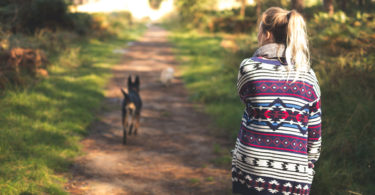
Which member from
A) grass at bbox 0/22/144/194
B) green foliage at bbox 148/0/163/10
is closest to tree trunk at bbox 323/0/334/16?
grass at bbox 0/22/144/194

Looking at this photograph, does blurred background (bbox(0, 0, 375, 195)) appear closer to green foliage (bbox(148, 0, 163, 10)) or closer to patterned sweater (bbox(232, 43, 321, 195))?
patterned sweater (bbox(232, 43, 321, 195))

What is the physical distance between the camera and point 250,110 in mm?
2215

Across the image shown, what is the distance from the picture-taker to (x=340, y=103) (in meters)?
5.62

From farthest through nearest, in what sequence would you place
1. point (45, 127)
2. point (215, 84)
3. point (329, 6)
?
point (329, 6) → point (215, 84) → point (45, 127)

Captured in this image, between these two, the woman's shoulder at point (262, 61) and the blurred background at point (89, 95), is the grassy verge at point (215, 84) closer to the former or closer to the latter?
the blurred background at point (89, 95)

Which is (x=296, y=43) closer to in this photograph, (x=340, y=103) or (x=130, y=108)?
(x=340, y=103)

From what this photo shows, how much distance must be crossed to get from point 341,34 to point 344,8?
7.49m

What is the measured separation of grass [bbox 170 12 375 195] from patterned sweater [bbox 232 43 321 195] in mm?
1899

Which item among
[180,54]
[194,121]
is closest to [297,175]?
[194,121]

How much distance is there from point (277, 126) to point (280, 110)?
102 millimetres

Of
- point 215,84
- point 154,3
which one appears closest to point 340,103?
point 215,84

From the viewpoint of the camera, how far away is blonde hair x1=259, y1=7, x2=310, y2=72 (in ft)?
6.83

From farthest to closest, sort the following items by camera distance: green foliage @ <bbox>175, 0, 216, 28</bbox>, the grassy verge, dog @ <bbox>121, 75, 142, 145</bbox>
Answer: green foliage @ <bbox>175, 0, 216, 28</bbox>
the grassy verge
dog @ <bbox>121, 75, 142, 145</bbox>

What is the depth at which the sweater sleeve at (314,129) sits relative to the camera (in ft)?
7.09
